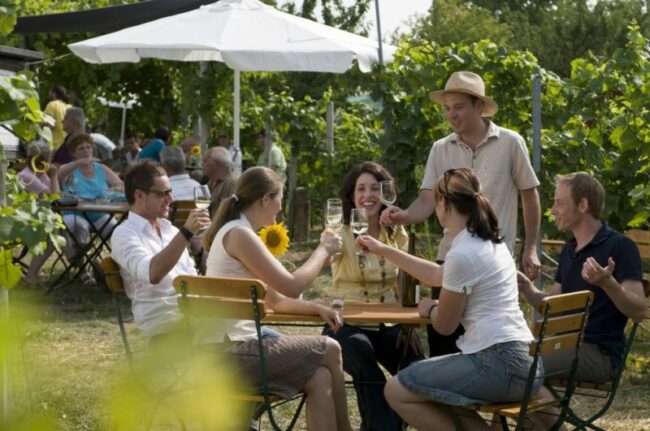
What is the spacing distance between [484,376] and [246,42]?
6.32 metres

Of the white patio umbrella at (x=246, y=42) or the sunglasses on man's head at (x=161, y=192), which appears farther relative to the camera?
the white patio umbrella at (x=246, y=42)

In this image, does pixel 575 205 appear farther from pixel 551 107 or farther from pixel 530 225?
pixel 551 107

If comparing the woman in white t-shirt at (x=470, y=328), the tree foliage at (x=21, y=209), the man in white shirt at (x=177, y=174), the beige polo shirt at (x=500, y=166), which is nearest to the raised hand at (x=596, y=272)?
the woman in white t-shirt at (x=470, y=328)

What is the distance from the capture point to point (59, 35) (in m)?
18.7

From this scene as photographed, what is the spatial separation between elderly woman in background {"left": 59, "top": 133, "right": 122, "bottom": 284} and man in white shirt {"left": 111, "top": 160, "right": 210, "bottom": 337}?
470cm

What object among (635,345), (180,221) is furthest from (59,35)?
(635,345)

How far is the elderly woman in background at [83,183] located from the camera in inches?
350

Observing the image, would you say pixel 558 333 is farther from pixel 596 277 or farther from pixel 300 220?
pixel 300 220

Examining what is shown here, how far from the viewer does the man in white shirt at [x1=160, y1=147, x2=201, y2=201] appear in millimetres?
8055

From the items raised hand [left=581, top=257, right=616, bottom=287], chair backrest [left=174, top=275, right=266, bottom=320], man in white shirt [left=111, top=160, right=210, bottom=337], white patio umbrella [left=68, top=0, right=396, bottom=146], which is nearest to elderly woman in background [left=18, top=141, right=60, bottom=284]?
white patio umbrella [left=68, top=0, right=396, bottom=146]

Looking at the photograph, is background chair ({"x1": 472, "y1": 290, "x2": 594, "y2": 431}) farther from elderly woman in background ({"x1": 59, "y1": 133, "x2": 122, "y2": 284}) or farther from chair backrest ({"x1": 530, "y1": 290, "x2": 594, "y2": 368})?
elderly woman in background ({"x1": 59, "y1": 133, "x2": 122, "y2": 284})

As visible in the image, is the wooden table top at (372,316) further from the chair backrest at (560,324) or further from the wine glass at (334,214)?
the chair backrest at (560,324)

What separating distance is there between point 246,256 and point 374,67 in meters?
6.01

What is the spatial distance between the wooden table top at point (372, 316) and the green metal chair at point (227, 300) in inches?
10.3
